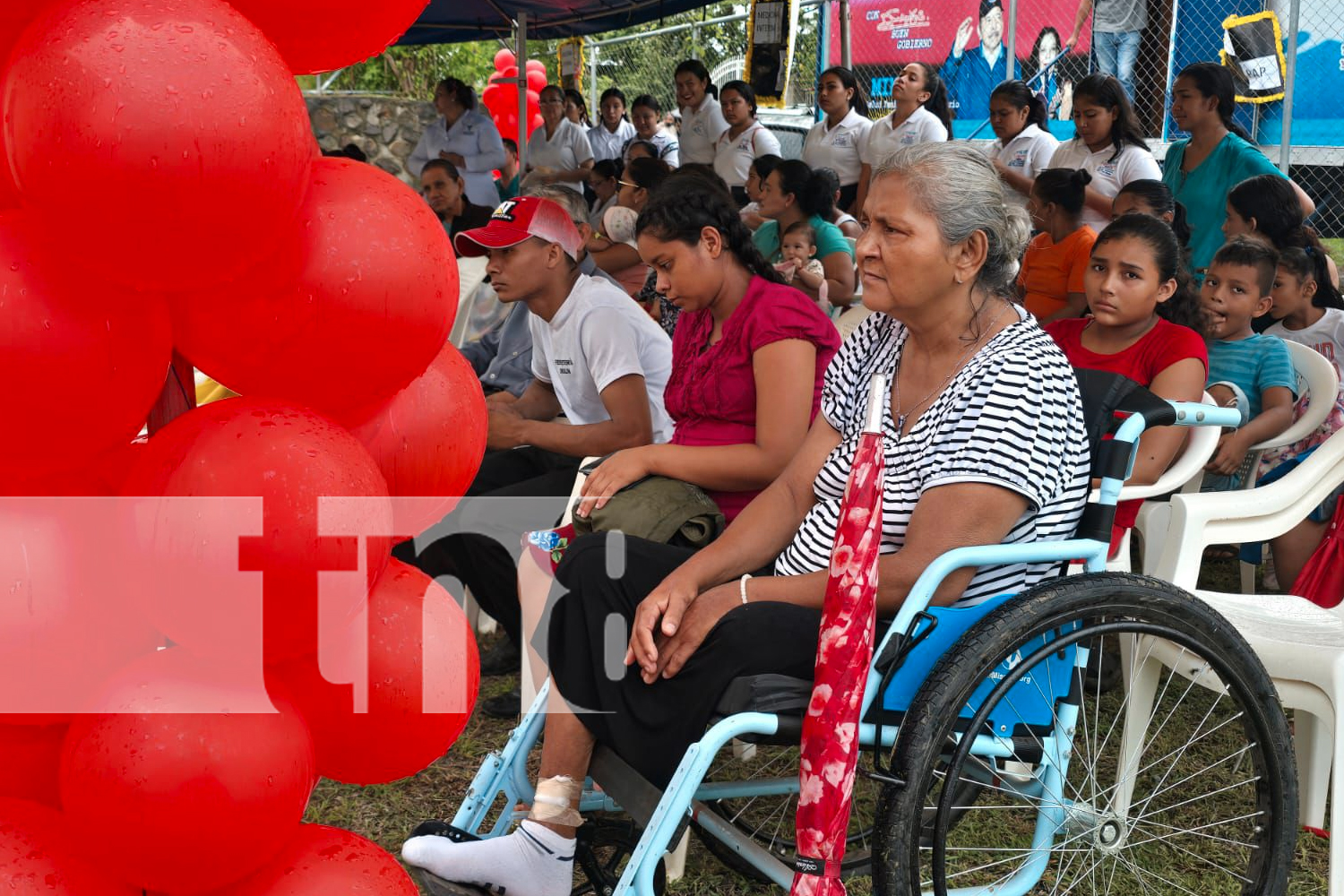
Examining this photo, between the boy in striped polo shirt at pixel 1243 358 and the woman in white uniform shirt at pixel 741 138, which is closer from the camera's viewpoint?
the boy in striped polo shirt at pixel 1243 358

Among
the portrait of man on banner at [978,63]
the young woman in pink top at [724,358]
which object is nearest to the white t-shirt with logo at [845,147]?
the portrait of man on banner at [978,63]

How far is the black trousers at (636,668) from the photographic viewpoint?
5.86 feet

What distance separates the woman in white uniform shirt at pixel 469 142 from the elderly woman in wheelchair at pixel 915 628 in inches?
278

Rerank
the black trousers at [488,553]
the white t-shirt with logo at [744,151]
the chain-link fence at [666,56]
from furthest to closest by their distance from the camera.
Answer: the chain-link fence at [666,56]
the white t-shirt with logo at [744,151]
the black trousers at [488,553]

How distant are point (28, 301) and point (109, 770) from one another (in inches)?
17.0

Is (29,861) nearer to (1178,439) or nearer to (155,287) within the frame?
(155,287)

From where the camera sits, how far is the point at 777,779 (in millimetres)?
2102

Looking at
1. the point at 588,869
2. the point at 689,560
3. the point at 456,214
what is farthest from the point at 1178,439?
the point at 456,214

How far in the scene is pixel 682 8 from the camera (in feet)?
26.4

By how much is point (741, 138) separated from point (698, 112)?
723 millimetres

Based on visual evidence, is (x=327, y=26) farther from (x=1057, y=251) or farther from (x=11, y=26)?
(x=1057, y=251)

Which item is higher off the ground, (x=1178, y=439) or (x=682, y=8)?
(x=682, y=8)

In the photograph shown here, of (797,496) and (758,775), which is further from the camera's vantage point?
(758,775)

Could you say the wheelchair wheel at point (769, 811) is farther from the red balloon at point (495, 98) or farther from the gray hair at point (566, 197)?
the red balloon at point (495, 98)
